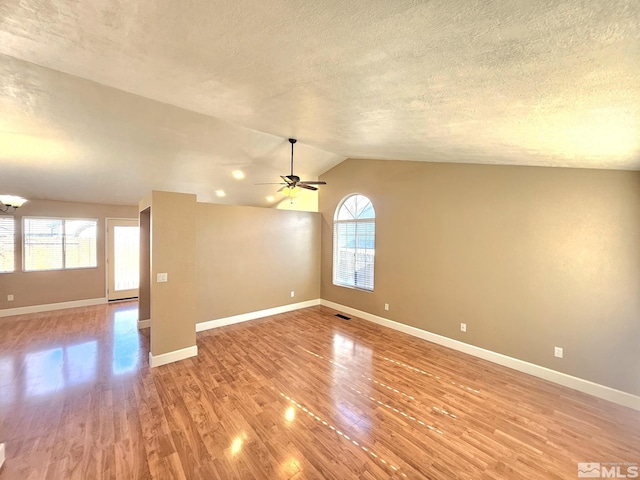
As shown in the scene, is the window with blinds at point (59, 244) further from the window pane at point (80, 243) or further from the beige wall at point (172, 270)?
the beige wall at point (172, 270)

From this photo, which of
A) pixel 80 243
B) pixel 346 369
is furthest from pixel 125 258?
pixel 346 369

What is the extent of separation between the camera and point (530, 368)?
3271 mm

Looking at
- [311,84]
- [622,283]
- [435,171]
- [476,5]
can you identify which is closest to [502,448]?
[622,283]

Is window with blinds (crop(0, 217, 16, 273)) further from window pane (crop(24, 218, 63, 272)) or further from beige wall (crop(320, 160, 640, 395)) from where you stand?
beige wall (crop(320, 160, 640, 395))

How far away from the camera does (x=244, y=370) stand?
10.9ft

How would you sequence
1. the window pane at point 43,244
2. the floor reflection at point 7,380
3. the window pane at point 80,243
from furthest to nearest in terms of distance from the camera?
the window pane at point 80,243, the window pane at point 43,244, the floor reflection at point 7,380

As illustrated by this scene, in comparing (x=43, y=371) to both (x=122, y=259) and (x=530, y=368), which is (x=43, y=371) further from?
(x=530, y=368)

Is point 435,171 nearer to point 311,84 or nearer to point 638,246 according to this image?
point 638,246

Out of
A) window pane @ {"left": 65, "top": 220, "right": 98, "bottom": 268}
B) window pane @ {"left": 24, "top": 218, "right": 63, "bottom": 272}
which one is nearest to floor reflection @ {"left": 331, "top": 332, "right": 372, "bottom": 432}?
window pane @ {"left": 65, "top": 220, "right": 98, "bottom": 268}

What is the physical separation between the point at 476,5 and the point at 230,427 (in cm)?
325

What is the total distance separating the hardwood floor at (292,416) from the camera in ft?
6.36

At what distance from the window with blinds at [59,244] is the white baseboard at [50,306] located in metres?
0.81

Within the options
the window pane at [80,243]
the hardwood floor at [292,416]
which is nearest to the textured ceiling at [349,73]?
the hardwood floor at [292,416]

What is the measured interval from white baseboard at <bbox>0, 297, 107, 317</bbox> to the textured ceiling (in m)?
3.75
